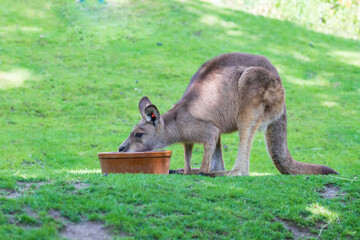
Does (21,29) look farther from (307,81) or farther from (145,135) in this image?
(145,135)

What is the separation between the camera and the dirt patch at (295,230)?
15.4ft

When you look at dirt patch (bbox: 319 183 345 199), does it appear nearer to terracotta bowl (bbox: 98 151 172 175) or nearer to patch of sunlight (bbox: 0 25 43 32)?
terracotta bowl (bbox: 98 151 172 175)

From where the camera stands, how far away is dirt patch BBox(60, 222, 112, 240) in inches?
158

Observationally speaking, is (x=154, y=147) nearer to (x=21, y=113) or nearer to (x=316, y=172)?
(x=316, y=172)

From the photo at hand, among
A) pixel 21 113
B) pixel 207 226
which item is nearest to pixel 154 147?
pixel 207 226

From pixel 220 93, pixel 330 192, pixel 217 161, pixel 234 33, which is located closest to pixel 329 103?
pixel 234 33

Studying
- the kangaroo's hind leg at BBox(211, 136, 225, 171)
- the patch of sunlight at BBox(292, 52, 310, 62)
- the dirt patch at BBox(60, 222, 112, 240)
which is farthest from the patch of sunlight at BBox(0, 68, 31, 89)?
the dirt patch at BBox(60, 222, 112, 240)

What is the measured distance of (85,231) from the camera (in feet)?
13.5

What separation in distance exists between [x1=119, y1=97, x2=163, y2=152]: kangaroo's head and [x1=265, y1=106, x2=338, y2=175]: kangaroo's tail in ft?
5.56

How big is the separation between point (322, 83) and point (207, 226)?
1122 centimetres

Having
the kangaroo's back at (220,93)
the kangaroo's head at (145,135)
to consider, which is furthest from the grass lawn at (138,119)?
the kangaroo's back at (220,93)

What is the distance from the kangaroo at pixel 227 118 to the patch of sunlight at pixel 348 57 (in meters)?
9.90

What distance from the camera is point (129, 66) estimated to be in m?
14.8

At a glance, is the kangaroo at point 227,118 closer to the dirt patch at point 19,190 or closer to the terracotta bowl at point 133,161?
the terracotta bowl at point 133,161
